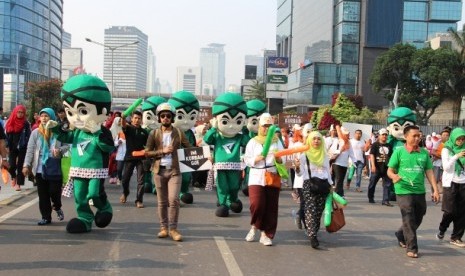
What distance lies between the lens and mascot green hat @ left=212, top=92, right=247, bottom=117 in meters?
9.15

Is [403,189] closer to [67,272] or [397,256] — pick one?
[397,256]

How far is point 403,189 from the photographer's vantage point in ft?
21.8

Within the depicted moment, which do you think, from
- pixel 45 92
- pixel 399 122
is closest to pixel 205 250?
pixel 399 122

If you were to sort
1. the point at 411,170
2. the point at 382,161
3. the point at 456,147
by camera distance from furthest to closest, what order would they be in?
the point at 382,161, the point at 456,147, the point at 411,170

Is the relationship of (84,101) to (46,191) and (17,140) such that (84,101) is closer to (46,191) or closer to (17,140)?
(46,191)

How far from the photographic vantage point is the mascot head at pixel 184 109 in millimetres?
10594

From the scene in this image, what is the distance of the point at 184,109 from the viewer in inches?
418

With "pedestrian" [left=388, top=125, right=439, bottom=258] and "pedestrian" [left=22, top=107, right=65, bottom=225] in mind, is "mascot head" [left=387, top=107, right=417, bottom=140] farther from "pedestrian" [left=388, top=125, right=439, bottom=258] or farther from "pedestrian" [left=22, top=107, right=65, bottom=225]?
"pedestrian" [left=22, top=107, right=65, bottom=225]

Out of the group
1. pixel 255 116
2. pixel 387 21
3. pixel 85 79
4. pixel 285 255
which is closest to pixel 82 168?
pixel 85 79

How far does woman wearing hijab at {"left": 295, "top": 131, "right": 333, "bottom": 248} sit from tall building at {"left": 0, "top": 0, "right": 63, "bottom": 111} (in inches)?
3108

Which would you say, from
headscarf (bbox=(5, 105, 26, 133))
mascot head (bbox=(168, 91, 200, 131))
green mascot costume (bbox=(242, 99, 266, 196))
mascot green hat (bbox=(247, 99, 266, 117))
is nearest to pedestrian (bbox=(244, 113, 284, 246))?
mascot head (bbox=(168, 91, 200, 131))

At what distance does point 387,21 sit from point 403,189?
7520 centimetres

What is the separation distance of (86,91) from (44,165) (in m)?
1.33

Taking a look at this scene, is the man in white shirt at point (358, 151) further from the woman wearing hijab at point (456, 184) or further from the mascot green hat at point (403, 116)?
the woman wearing hijab at point (456, 184)
